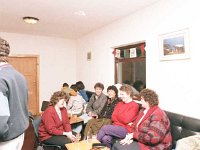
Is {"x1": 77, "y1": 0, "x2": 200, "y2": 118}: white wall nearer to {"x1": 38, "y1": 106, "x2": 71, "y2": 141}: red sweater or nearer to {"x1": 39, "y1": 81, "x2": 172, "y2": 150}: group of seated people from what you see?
{"x1": 39, "y1": 81, "x2": 172, "y2": 150}: group of seated people

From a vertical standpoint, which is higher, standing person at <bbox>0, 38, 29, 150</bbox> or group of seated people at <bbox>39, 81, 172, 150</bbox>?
standing person at <bbox>0, 38, 29, 150</bbox>

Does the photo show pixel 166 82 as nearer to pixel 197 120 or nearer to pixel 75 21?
pixel 197 120

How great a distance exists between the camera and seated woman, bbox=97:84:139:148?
309 cm

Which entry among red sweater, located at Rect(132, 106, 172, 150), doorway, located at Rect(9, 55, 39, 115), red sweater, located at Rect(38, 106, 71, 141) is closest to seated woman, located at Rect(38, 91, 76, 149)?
red sweater, located at Rect(38, 106, 71, 141)

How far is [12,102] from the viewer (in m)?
1.36

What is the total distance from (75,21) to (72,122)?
7.61ft

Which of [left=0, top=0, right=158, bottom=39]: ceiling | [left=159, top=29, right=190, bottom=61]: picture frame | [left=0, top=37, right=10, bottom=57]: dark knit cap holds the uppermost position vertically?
[left=0, top=0, right=158, bottom=39]: ceiling

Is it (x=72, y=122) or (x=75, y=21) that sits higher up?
(x=75, y=21)

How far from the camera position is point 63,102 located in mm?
3055

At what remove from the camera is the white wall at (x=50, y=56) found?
241 inches

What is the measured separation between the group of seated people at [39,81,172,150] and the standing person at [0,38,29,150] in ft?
4.30

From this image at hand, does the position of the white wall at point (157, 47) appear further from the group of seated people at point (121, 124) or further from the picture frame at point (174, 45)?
the group of seated people at point (121, 124)

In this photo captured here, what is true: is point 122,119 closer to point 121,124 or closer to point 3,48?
point 121,124

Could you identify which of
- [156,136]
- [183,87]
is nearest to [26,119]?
[156,136]
